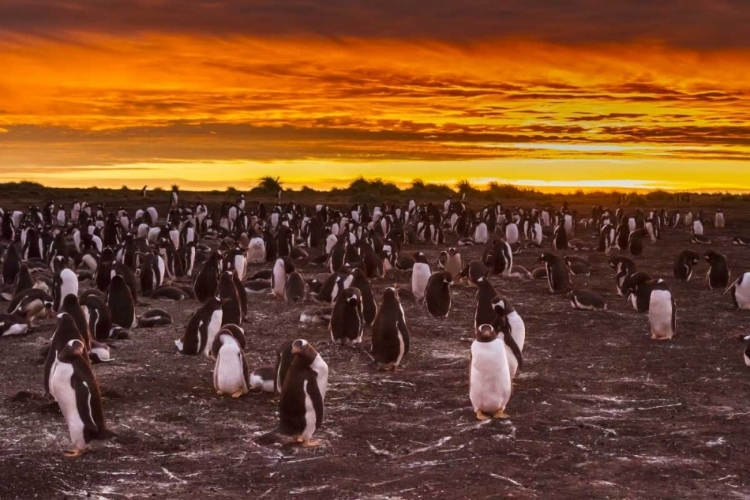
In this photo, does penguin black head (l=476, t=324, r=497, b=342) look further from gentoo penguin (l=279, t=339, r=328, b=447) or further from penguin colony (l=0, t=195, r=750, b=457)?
gentoo penguin (l=279, t=339, r=328, b=447)

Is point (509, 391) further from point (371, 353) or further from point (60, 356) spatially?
point (60, 356)

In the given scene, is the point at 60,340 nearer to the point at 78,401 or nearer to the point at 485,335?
the point at 78,401

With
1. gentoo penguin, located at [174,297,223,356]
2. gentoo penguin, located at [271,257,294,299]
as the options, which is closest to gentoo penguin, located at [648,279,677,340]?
gentoo penguin, located at [174,297,223,356]

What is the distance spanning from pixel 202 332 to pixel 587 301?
7.21 metres

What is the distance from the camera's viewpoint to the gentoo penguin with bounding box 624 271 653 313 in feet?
51.4

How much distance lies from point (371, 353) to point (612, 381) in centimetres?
291

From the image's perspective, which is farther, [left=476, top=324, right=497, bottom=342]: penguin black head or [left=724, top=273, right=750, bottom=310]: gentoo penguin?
A: [left=724, top=273, right=750, bottom=310]: gentoo penguin

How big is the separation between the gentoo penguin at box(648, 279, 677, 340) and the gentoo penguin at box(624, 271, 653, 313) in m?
2.18

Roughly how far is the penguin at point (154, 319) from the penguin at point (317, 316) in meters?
2.07

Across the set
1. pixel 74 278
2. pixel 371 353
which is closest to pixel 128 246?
pixel 74 278

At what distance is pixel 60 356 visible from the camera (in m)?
8.35

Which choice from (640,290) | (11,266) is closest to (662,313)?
(640,290)

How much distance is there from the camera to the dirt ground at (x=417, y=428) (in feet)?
24.0

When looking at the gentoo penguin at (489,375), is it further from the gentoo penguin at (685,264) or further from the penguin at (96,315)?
the gentoo penguin at (685,264)
